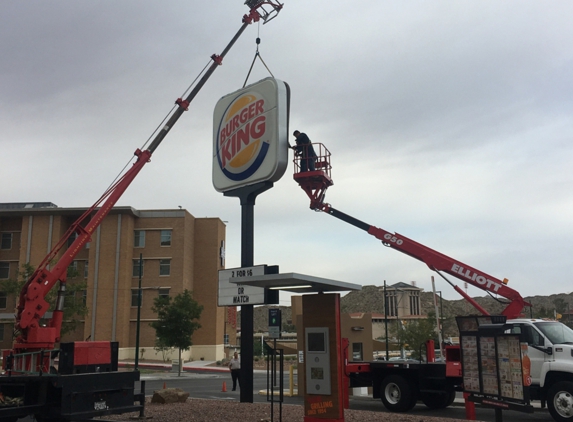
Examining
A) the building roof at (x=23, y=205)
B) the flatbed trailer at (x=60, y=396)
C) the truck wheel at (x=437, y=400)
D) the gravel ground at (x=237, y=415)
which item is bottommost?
the truck wheel at (x=437, y=400)

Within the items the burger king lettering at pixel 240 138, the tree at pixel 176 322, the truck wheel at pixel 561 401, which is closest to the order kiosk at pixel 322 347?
the truck wheel at pixel 561 401

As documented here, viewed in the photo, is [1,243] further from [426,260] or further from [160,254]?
[426,260]

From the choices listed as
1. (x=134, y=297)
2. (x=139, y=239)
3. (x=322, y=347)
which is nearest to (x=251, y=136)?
(x=322, y=347)

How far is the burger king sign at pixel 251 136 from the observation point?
15.5 m

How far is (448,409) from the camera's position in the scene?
55.9 ft

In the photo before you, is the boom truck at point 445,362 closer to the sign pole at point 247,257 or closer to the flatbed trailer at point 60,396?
the sign pole at point 247,257

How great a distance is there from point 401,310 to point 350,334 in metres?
124

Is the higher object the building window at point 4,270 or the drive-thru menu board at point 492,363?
the building window at point 4,270

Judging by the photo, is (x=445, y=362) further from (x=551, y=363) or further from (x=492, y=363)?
(x=492, y=363)

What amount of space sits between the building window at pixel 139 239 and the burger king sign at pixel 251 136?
3948 cm

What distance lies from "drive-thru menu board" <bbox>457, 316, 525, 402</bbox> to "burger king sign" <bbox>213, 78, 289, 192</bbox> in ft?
22.4

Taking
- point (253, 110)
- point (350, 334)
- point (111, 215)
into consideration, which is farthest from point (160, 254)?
point (253, 110)

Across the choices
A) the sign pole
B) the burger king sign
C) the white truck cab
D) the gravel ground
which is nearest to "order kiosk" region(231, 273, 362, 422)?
the gravel ground

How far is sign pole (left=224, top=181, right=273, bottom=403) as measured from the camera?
1505cm
